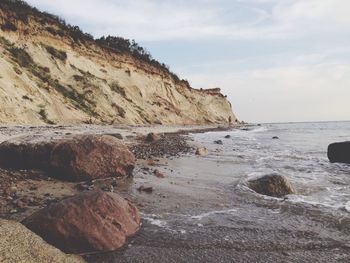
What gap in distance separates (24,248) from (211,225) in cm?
271

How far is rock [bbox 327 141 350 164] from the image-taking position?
1383 cm

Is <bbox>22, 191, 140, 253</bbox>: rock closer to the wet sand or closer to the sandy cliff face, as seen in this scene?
the wet sand

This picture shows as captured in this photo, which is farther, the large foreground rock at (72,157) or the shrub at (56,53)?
the shrub at (56,53)

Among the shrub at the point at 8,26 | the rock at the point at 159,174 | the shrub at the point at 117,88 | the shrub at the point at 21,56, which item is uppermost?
the shrub at the point at 8,26

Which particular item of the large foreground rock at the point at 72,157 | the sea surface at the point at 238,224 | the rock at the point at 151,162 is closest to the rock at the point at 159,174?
the sea surface at the point at 238,224

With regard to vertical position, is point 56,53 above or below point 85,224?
above

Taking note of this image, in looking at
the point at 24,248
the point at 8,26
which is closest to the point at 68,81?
the point at 8,26

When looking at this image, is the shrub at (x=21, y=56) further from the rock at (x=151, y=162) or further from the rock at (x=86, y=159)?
the rock at (x=86, y=159)

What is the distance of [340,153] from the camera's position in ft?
45.6

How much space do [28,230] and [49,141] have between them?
474cm

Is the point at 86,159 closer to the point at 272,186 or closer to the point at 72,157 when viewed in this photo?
the point at 72,157

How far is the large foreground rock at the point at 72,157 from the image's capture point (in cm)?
796

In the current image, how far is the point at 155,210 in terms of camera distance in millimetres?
6066

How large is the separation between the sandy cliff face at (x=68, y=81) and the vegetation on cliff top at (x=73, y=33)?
7.6 inches
